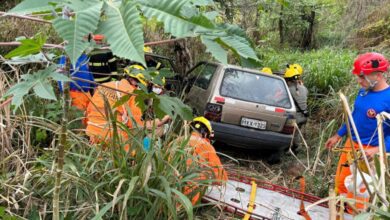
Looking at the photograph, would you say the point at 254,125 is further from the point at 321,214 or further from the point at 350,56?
the point at 350,56

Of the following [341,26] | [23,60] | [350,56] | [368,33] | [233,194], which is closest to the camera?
[23,60]

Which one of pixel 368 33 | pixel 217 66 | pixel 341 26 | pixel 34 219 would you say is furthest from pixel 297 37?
pixel 34 219

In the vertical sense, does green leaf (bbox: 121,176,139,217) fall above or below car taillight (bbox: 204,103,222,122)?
above

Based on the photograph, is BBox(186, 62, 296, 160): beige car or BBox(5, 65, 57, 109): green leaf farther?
BBox(186, 62, 296, 160): beige car

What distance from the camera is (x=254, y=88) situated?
22.2ft

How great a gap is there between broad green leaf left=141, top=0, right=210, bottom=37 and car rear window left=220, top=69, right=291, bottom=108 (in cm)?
553

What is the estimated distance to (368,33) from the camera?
13.4 metres

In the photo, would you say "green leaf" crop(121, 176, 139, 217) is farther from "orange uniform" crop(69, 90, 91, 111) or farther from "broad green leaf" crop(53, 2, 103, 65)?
"orange uniform" crop(69, 90, 91, 111)

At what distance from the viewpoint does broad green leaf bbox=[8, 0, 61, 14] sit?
3.25ft

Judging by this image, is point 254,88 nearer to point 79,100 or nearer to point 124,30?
point 79,100

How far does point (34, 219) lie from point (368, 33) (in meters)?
13.1

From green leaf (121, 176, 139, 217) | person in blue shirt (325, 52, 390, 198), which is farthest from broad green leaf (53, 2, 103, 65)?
person in blue shirt (325, 52, 390, 198)

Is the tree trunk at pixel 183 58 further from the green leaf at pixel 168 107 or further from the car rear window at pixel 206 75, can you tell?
the green leaf at pixel 168 107

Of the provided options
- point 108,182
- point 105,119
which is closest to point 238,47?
point 108,182
